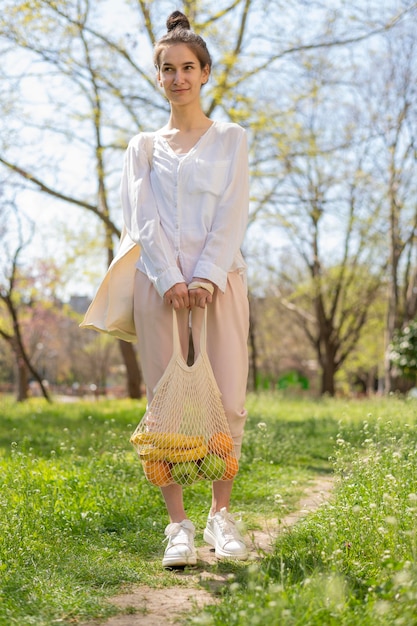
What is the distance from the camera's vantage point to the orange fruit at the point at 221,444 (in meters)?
3.27

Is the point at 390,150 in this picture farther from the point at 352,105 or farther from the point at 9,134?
the point at 9,134

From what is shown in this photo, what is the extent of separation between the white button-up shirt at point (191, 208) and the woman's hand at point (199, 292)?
0.03 metres

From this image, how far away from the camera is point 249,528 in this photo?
12.8ft

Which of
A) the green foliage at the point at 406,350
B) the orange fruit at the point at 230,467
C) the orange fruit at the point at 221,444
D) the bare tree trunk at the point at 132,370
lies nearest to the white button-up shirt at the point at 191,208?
the orange fruit at the point at 221,444

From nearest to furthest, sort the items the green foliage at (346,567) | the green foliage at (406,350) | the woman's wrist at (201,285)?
the green foliage at (346,567)
the woman's wrist at (201,285)
the green foliage at (406,350)

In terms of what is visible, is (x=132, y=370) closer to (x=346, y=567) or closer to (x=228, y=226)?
(x=228, y=226)

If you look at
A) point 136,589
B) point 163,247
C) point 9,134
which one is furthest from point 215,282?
point 9,134

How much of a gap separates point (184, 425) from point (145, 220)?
0.93m

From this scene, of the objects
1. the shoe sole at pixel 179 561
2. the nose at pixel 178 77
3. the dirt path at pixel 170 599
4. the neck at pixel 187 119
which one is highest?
the nose at pixel 178 77

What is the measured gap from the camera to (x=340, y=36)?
11.1 metres

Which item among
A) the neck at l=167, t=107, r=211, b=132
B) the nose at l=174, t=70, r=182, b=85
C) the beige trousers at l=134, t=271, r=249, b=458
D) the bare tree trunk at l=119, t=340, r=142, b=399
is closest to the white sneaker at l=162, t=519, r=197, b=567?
the beige trousers at l=134, t=271, r=249, b=458

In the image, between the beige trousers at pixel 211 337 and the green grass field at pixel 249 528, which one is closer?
the green grass field at pixel 249 528

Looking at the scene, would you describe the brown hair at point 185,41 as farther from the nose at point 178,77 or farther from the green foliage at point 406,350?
the green foliage at point 406,350

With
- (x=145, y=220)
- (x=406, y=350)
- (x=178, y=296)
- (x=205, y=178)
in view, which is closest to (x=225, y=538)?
(x=178, y=296)
